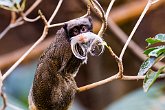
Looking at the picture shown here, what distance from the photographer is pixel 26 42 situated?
3.21 m

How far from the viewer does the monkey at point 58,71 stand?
1.13m

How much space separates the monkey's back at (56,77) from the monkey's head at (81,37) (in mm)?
37

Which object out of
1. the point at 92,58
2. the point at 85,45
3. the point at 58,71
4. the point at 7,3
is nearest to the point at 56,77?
the point at 58,71

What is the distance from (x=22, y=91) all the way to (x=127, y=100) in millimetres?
817

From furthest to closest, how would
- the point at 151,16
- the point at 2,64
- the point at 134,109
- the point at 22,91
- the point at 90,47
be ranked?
the point at 151,16, the point at 22,91, the point at 2,64, the point at 134,109, the point at 90,47

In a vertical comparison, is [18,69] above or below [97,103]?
above

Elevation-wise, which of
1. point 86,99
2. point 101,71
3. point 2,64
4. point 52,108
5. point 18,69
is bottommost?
point 86,99

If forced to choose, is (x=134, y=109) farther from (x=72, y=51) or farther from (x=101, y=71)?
(x=72, y=51)

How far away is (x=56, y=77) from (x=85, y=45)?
131 mm

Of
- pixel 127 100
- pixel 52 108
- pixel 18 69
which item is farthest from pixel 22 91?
pixel 52 108

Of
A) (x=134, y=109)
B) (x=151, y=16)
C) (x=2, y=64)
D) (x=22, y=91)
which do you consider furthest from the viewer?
(x=151, y=16)

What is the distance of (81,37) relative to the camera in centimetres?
109

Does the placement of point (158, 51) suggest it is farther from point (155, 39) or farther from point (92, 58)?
point (92, 58)

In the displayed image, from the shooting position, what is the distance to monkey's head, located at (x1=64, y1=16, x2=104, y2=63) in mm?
1095
